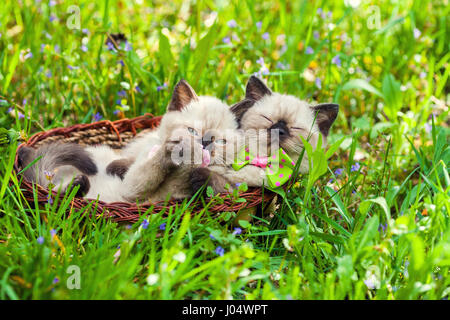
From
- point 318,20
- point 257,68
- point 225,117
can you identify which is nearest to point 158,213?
point 225,117

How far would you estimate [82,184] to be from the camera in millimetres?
2250

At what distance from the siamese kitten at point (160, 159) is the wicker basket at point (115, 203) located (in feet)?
0.34

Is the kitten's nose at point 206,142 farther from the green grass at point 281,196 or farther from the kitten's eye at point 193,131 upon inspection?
the green grass at point 281,196

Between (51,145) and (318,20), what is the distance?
247 cm

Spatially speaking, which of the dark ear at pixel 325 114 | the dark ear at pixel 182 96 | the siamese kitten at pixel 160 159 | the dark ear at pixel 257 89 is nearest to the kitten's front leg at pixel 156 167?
the siamese kitten at pixel 160 159

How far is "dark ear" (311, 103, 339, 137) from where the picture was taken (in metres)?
2.43

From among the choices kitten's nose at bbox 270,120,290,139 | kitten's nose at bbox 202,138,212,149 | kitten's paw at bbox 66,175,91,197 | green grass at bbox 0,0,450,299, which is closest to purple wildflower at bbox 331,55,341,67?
green grass at bbox 0,0,450,299

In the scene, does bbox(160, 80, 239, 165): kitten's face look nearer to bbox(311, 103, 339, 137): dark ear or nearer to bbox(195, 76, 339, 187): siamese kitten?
bbox(195, 76, 339, 187): siamese kitten

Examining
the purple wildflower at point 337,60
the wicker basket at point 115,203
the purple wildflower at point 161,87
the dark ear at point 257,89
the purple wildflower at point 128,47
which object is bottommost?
the wicker basket at point 115,203

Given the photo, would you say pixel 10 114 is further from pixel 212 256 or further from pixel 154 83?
pixel 212 256

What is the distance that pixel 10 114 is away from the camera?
2.77m

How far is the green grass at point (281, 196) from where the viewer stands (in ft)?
5.43

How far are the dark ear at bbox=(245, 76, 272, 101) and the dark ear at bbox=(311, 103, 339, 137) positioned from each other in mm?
272
